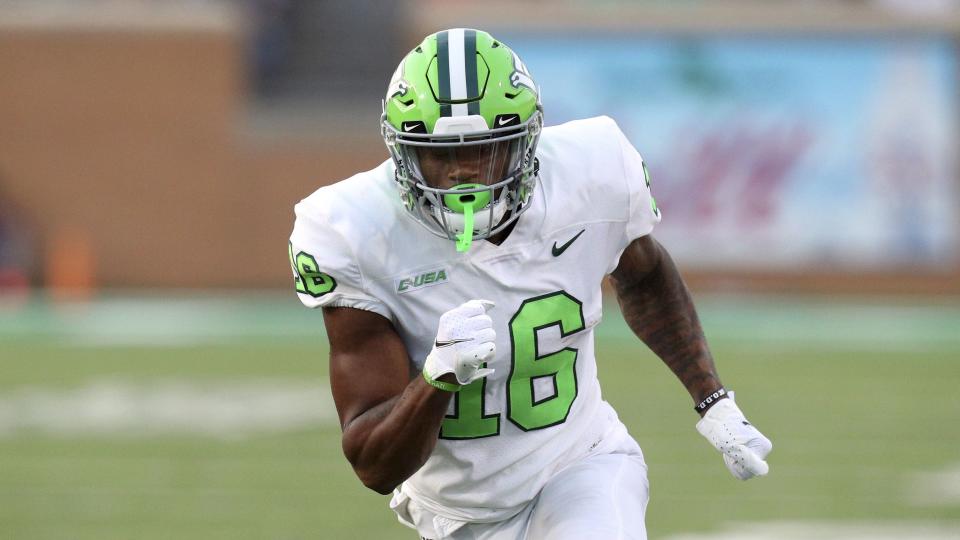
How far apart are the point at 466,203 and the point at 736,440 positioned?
854 millimetres

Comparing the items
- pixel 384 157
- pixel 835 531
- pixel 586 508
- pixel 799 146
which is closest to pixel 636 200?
pixel 586 508

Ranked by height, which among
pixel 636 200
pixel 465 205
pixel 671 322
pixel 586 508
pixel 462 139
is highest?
pixel 462 139

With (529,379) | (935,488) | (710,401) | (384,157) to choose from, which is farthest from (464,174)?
(384,157)

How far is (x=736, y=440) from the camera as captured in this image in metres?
3.35

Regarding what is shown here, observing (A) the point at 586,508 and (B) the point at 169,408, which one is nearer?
(A) the point at 586,508

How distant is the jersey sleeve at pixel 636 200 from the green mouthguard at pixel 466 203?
1.45ft

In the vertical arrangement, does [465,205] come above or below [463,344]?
above

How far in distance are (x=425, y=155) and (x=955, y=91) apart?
12.2m

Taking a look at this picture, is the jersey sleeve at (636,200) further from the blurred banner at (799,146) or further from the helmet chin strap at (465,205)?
the blurred banner at (799,146)

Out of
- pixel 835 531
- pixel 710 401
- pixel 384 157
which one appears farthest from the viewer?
pixel 384 157

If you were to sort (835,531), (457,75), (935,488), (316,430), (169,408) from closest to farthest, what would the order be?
(457,75) → (835,531) → (935,488) → (316,430) → (169,408)

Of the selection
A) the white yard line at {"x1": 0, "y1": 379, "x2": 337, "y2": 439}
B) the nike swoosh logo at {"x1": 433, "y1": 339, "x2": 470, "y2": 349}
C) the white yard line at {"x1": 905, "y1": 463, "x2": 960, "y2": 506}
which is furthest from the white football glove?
the white yard line at {"x1": 0, "y1": 379, "x2": 337, "y2": 439}

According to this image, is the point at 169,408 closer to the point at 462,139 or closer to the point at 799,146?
the point at 462,139

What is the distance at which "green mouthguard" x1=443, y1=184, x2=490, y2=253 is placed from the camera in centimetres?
294
